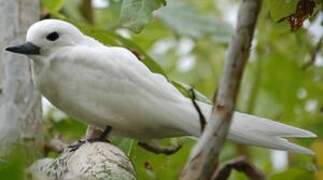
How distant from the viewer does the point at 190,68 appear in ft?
13.2

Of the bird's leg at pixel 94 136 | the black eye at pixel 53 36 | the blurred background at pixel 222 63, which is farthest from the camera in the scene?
the blurred background at pixel 222 63

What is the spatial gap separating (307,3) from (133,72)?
403 millimetres

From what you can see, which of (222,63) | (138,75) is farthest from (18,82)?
(222,63)

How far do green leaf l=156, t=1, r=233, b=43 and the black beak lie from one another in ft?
5.02

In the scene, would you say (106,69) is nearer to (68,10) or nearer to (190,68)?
(68,10)

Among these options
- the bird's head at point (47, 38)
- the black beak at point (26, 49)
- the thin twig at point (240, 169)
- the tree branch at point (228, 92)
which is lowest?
the thin twig at point (240, 169)

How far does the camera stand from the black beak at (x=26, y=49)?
204 centimetres

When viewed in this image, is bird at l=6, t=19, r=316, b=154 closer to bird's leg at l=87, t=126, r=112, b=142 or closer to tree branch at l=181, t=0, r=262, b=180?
bird's leg at l=87, t=126, r=112, b=142

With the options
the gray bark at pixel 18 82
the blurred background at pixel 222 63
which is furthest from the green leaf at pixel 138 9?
the blurred background at pixel 222 63

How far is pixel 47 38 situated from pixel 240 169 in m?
0.49

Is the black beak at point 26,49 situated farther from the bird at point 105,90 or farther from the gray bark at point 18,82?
the gray bark at point 18,82

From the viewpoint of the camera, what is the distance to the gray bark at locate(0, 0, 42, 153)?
2279 mm

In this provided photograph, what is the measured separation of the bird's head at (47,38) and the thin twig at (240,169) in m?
0.43

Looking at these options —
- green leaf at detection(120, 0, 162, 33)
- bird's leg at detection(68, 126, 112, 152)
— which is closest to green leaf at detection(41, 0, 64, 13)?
bird's leg at detection(68, 126, 112, 152)
